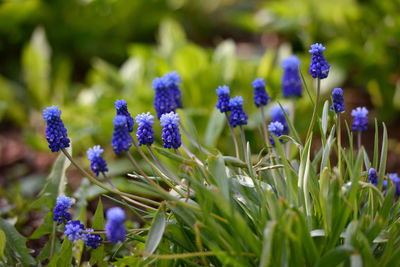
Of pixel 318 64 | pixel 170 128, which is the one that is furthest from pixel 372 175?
pixel 170 128

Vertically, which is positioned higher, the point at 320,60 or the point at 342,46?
the point at 342,46

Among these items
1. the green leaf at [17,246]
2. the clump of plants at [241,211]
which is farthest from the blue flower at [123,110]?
the green leaf at [17,246]

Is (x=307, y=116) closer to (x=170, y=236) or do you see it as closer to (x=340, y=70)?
(x=340, y=70)

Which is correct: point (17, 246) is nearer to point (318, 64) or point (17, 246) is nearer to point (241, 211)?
point (241, 211)

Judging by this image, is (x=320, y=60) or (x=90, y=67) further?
(x=90, y=67)

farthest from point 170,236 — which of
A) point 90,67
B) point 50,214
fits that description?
point 90,67

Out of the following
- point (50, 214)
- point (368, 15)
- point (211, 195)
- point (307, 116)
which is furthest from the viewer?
point (368, 15)

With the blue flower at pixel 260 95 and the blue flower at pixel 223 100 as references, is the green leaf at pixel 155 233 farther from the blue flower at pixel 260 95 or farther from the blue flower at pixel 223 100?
the blue flower at pixel 260 95
